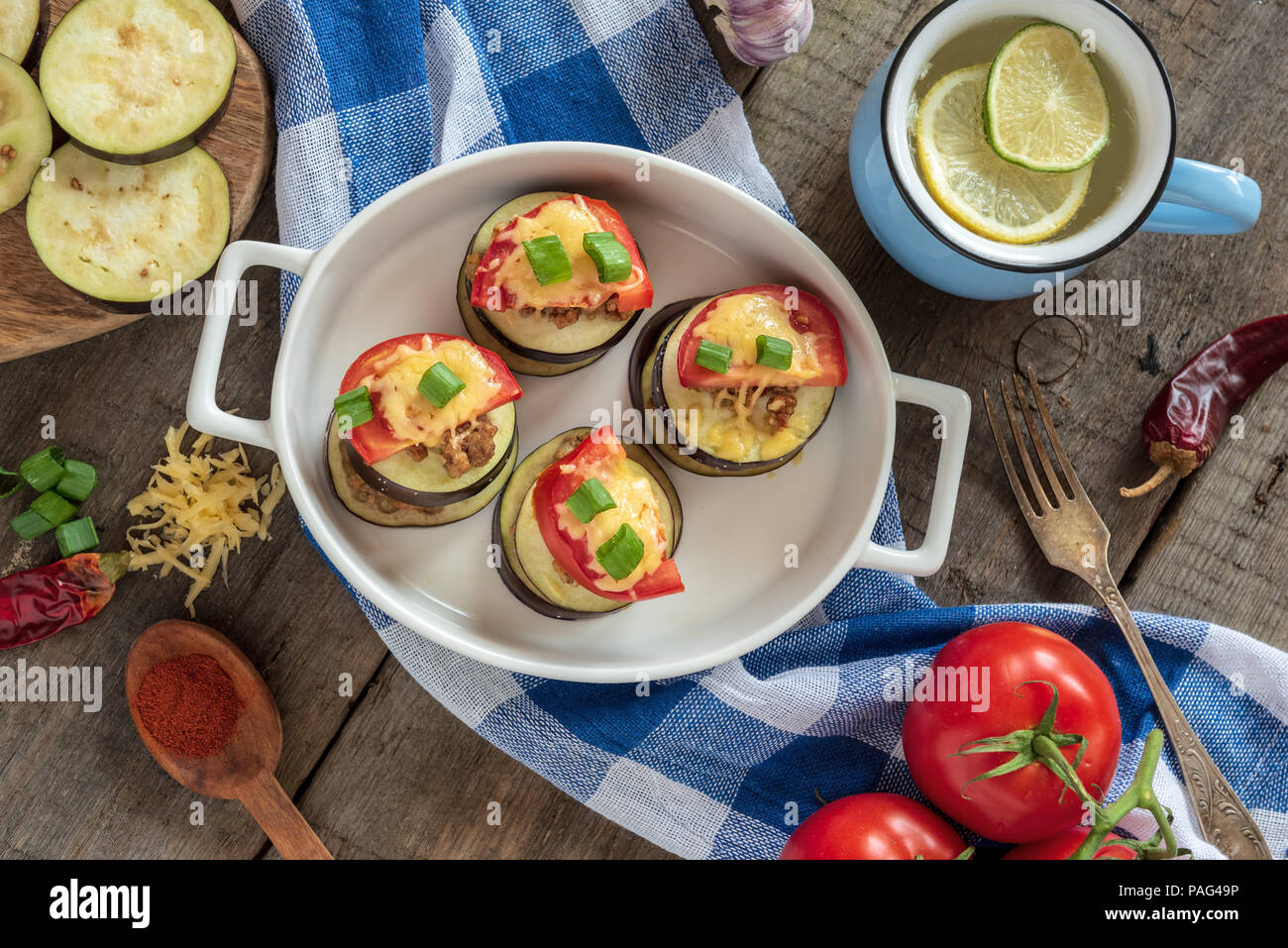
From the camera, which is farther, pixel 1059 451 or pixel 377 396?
pixel 1059 451

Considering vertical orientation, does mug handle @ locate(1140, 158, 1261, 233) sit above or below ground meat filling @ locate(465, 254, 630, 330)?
above

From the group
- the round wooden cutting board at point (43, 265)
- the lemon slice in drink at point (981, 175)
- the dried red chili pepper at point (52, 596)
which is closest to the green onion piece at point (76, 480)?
the dried red chili pepper at point (52, 596)

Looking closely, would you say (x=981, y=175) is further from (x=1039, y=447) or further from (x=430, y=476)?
(x=430, y=476)

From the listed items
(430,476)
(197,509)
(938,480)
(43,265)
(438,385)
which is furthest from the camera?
(197,509)

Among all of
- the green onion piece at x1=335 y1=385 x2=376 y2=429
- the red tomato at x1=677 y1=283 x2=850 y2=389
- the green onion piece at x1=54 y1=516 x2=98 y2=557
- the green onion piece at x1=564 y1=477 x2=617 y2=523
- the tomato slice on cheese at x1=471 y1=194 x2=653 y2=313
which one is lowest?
the green onion piece at x1=54 y1=516 x2=98 y2=557

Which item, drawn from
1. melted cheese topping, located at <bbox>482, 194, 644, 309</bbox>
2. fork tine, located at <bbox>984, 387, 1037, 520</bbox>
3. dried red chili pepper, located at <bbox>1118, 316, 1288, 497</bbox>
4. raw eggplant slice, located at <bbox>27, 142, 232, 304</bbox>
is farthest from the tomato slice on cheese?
dried red chili pepper, located at <bbox>1118, 316, 1288, 497</bbox>

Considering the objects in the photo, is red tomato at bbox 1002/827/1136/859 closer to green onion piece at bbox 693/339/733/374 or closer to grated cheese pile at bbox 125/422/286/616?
green onion piece at bbox 693/339/733/374

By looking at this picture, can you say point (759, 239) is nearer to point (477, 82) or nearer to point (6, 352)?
point (477, 82)

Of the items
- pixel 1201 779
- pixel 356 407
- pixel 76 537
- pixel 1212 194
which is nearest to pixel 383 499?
pixel 356 407
